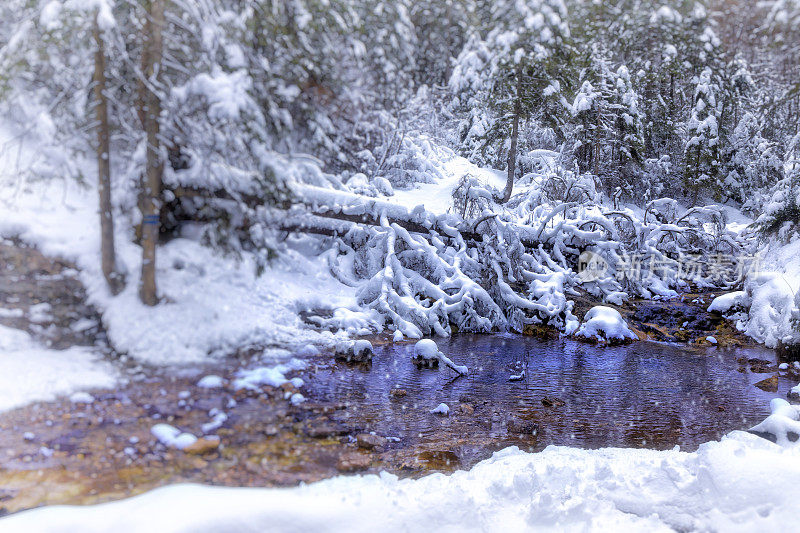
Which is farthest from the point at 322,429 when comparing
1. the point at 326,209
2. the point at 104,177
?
the point at 104,177

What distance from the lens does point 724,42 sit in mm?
2664

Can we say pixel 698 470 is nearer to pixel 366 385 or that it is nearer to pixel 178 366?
pixel 366 385

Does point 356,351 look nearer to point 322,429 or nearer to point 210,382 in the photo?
point 322,429

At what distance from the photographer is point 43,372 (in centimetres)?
133

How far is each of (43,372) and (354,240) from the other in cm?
129

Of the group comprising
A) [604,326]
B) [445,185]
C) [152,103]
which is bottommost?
[604,326]

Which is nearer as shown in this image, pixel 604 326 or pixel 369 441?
pixel 369 441

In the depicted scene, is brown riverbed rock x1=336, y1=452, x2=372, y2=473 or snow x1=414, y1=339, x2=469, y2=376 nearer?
brown riverbed rock x1=336, y1=452, x2=372, y2=473

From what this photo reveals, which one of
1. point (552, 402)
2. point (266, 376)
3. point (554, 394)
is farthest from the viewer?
point (554, 394)

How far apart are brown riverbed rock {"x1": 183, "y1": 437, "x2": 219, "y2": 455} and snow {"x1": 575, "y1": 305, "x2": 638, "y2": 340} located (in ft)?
11.9

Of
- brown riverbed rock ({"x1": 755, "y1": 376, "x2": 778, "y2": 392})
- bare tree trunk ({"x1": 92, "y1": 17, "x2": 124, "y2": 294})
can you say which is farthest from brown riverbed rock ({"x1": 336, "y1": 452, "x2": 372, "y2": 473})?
brown riverbed rock ({"x1": 755, "y1": 376, "x2": 778, "y2": 392})

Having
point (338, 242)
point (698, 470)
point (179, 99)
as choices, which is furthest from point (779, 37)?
point (179, 99)

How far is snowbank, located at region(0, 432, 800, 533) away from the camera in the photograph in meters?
1.24

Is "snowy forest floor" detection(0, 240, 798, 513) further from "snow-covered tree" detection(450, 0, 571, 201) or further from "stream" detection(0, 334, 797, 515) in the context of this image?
"snow-covered tree" detection(450, 0, 571, 201)
